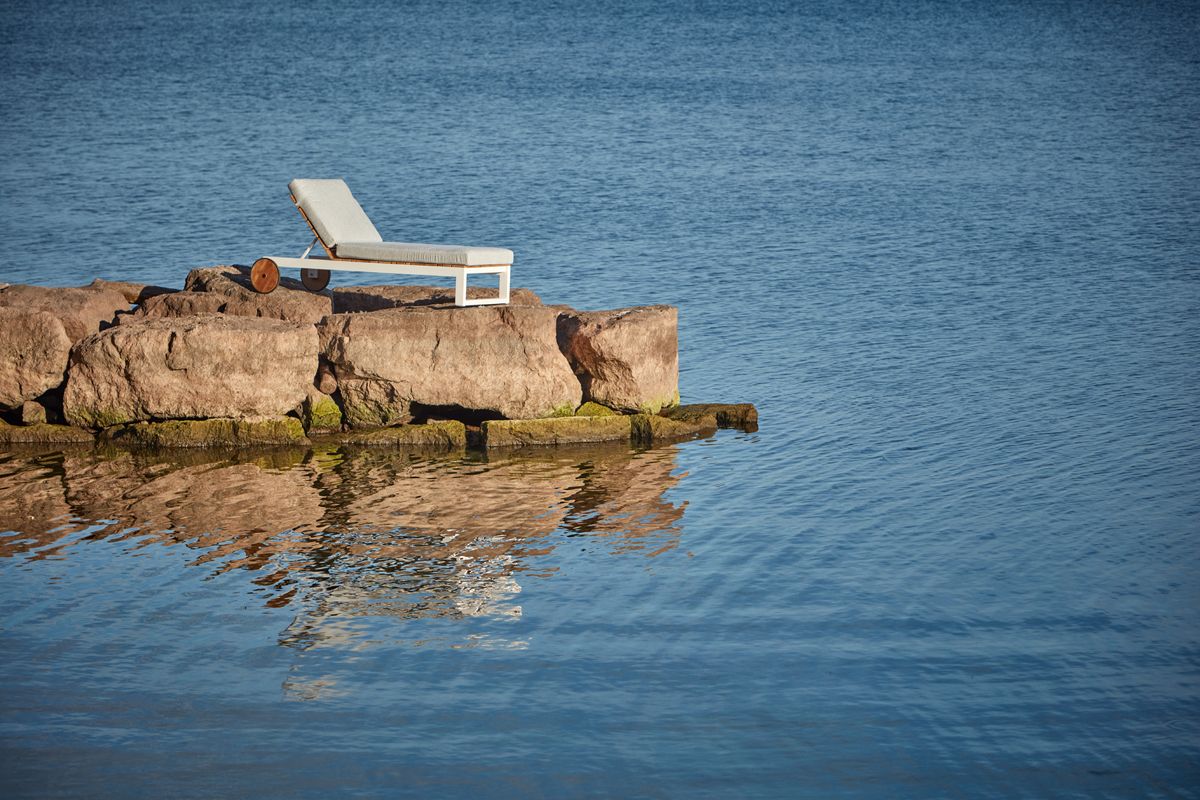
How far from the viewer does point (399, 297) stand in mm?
13312

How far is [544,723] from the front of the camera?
6445 mm

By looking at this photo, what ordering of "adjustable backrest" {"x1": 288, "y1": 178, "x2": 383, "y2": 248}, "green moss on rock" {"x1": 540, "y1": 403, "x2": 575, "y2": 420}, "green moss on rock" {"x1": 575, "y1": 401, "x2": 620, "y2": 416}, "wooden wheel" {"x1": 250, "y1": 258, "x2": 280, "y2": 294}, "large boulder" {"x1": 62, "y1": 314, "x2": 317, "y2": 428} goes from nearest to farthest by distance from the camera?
"large boulder" {"x1": 62, "y1": 314, "x2": 317, "y2": 428}
"green moss on rock" {"x1": 540, "y1": 403, "x2": 575, "y2": 420}
"green moss on rock" {"x1": 575, "y1": 401, "x2": 620, "y2": 416}
"wooden wheel" {"x1": 250, "y1": 258, "x2": 280, "y2": 294}
"adjustable backrest" {"x1": 288, "y1": 178, "x2": 383, "y2": 248}

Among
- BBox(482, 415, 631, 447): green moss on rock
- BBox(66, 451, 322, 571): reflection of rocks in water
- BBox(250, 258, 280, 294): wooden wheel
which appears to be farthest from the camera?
BBox(250, 258, 280, 294): wooden wheel

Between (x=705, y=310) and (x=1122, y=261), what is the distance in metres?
8.36

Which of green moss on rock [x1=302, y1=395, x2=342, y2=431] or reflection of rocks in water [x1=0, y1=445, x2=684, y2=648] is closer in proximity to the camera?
reflection of rocks in water [x1=0, y1=445, x2=684, y2=648]

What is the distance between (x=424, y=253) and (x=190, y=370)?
2.37m

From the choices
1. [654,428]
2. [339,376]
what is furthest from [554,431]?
[339,376]

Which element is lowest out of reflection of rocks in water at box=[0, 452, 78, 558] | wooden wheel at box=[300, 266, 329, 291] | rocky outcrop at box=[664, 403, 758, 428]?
reflection of rocks in water at box=[0, 452, 78, 558]

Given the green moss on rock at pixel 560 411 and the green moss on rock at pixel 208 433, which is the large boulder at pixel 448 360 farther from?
the green moss on rock at pixel 208 433

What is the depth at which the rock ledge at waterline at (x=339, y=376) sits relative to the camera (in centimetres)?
1137

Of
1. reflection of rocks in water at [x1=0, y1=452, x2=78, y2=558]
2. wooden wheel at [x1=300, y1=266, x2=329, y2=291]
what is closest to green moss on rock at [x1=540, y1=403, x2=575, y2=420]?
wooden wheel at [x1=300, y1=266, x2=329, y2=291]

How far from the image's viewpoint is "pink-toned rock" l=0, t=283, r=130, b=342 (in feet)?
39.5

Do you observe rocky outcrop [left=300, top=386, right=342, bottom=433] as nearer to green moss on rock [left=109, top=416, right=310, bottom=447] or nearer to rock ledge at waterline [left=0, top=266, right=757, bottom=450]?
rock ledge at waterline [left=0, top=266, right=757, bottom=450]

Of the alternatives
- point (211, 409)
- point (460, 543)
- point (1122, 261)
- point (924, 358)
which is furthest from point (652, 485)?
point (1122, 261)
